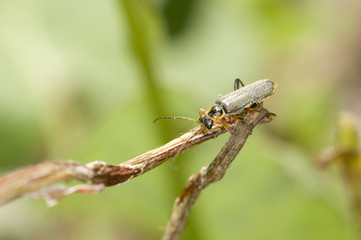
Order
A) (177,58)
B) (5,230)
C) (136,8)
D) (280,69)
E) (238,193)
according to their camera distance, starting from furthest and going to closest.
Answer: (280,69) < (177,58) < (5,230) < (238,193) < (136,8)

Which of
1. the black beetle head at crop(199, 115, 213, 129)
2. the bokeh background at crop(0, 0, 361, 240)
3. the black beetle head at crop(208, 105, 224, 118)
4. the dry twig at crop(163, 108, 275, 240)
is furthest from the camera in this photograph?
the bokeh background at crop(0, 0, 361, 240)

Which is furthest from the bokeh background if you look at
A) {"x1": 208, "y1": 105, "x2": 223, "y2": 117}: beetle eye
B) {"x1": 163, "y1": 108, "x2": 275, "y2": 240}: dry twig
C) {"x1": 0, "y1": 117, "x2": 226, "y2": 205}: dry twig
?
{"x1": 0, "y1": 117, "x2": 226, "y2": 205}: dry twig

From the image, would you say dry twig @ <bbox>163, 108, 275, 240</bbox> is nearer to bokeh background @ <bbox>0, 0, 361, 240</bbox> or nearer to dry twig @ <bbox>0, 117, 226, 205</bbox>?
dry twig @ <bbox>0, 117, 226, 205</bbox>

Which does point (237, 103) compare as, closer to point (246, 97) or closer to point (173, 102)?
point (246, 97)

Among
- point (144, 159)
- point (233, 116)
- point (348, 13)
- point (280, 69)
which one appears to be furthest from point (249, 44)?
point (144, 159)

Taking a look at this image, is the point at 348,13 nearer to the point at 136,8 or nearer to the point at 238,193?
the point at 238,193

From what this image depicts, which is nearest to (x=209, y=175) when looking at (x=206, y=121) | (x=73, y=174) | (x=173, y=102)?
(x=206, y=121)

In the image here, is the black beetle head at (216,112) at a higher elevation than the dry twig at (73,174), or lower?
higher

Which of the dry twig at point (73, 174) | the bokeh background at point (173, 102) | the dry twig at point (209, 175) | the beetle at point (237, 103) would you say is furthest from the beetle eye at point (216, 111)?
the bokeh background at point (173, 102)

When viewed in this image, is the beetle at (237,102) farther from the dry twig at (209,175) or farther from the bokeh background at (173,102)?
Answer: the bokeh background at (173,102)
